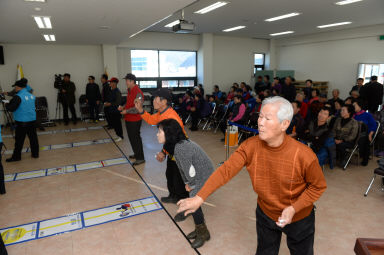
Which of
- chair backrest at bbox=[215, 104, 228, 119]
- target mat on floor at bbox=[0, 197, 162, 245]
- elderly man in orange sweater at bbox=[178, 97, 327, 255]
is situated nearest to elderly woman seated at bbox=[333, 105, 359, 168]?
chair backrest at bbox=[215, 104, 228, 119]

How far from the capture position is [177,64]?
38.1ft

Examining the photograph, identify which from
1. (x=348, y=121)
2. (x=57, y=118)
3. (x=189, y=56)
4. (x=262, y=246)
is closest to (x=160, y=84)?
(x=189, y=56)

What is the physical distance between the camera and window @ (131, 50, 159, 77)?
10.8m

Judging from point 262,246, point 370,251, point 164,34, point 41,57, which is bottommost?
point 262,246

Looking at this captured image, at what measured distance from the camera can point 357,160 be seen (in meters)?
5.38

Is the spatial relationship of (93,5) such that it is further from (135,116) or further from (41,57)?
(41,57)

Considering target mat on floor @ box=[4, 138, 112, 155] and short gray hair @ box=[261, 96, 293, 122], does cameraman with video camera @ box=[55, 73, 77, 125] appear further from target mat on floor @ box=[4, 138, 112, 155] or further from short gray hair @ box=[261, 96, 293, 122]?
short gray hair @ box=[261, 96, 293, 122]

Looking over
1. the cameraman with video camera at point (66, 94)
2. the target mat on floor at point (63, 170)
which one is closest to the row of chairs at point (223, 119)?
the target mat on floor at point (63, 170)

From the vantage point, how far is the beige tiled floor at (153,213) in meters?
2.74

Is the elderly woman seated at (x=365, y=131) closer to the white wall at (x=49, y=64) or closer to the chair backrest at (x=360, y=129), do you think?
the chair backrest at (x=360, y=129)

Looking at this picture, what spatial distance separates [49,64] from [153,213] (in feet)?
28.0

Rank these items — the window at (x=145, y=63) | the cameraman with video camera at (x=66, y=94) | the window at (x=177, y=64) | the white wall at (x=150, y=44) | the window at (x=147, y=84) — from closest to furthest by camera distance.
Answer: the cameraman with video camera at (x=66, y=94) → the white wall at (x=150, y=44) → the window at (x=145, y=63) → the window at (x=147, y=84) → the window at (x=177, y=64)

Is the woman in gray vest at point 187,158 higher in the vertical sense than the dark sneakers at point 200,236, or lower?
higher

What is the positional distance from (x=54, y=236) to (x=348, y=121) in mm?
5232
